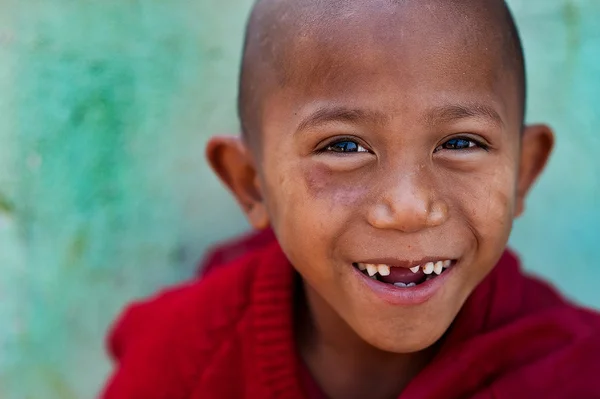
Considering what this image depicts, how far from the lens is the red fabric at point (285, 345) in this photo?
1.04m

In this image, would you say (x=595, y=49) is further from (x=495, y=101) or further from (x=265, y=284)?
(x=265, y=284)

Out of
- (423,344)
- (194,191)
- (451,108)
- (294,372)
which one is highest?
(451,108)

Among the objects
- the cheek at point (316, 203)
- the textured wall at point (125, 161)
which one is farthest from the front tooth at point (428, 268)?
the textured wall at point (125, 161)

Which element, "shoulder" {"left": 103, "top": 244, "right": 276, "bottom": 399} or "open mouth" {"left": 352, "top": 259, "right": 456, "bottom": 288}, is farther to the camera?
"shoulder" {"left": 103, "top": 244, "right": 276, "bottom": 399}

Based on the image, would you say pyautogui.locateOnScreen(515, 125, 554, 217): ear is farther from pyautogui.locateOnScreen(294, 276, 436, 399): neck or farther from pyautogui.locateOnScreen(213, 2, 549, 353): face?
pyautogui.locateOnScreen(294, 276, 436, 399): neck

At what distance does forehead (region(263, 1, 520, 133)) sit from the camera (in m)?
0.88

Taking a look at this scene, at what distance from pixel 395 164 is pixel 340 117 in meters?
0.10

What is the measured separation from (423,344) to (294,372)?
0.28 m

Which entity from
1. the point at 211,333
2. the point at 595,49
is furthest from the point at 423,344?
the point at 595,49

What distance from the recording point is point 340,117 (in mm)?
914

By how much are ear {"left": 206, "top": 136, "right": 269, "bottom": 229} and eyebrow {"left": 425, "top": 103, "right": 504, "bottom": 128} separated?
14.3 inches

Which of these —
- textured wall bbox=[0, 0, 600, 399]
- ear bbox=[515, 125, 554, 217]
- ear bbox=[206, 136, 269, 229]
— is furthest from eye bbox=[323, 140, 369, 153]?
textured wall bbox=[0, 0, 600, 399]

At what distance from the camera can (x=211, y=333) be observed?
1.26 metres

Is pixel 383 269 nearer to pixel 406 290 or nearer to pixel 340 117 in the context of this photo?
pixel 406 290
